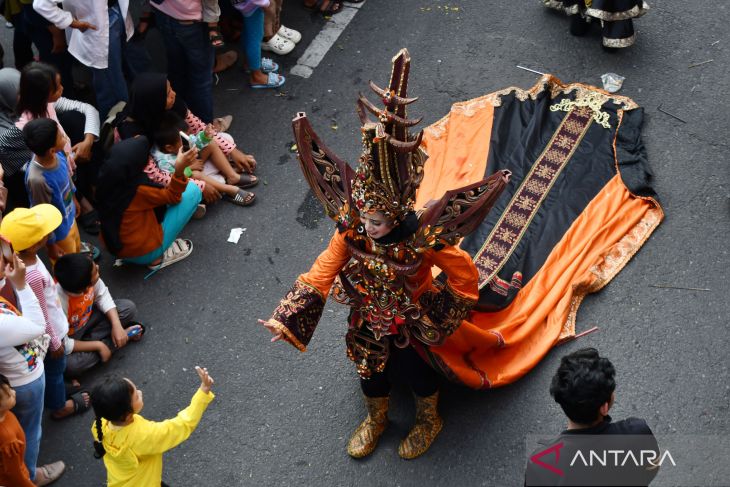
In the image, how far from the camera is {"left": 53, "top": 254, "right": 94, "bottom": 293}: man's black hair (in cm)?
456

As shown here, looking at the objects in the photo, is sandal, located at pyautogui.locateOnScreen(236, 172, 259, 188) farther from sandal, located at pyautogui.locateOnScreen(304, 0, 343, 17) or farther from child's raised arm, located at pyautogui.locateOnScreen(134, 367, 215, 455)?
child's raised arm, located at pyautogui.locateOnScreen(134, 367, 215, 455)

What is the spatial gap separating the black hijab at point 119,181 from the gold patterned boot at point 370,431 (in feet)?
6.50

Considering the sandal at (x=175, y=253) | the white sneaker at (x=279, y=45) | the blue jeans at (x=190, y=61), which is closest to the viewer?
the sandal at (x=175, y=253)

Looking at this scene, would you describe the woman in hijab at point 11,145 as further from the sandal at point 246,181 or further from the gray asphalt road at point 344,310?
the sandal at point 246,181

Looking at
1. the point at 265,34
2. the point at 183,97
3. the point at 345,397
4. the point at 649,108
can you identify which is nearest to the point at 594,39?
the point at 649,108

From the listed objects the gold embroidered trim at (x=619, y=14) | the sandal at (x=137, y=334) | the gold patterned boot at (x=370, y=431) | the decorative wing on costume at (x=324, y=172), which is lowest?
the sandal at (x=137, y=334)

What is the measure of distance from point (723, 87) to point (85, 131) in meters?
4.70

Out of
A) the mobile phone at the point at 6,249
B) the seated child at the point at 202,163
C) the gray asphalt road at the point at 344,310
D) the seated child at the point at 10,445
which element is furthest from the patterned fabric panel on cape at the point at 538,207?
the mobile phone at the point at 6,249

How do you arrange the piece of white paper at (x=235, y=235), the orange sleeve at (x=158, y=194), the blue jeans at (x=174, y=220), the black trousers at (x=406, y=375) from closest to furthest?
the black trousers at (x=406, y=375) → the orange sleeve at (x=158, y=194) → the blue jeans at (x=174, y=220) → the piece of white paper at (x=235, y=235)

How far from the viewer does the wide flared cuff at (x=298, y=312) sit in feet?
13.3

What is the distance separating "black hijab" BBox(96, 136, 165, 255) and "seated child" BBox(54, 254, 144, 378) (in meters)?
0.44

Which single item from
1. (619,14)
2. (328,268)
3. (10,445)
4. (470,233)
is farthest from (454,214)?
(619,14)

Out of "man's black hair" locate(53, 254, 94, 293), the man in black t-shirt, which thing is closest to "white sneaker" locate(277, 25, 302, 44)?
"man's black hair" locate(53, 254, 94, 293)

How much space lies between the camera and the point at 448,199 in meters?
3.81
